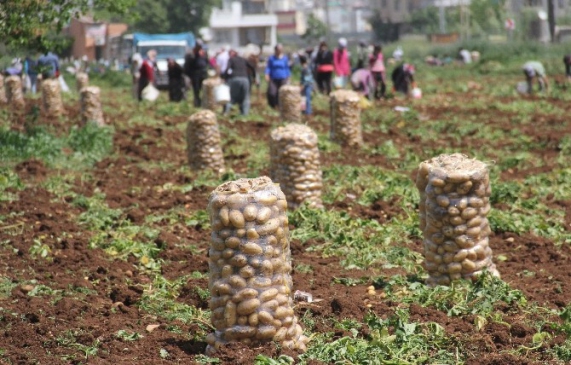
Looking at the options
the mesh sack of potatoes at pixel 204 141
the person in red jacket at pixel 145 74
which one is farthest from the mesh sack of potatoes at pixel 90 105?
the person in red jacket at pixel 145 74

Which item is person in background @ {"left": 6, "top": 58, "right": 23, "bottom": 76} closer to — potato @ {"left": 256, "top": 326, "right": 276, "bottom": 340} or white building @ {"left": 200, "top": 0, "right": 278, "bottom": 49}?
potato @ {"left": 256, "top": 326, "right": 276, "bottom": 340}

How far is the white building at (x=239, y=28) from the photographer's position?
103750 millimetres

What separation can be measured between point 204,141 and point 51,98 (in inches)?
381

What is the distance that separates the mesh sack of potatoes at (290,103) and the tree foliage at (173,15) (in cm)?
5826

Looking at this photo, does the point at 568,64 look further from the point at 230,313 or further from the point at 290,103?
the point at 230,313

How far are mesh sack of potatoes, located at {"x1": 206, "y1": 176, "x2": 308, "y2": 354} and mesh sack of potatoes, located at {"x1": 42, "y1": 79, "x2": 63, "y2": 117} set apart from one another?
17.5 meters

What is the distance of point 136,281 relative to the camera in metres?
9.48

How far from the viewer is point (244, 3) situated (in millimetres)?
126125

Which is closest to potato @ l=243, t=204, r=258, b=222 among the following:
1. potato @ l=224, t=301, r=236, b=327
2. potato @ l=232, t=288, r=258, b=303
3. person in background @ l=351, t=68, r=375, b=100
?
potato @ l=232, t=288, r=258, b=303

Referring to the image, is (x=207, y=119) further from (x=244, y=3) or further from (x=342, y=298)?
(x=244, y=3)

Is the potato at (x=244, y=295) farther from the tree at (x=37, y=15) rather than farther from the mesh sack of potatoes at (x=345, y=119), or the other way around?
the mesh sack of potatoes at (x=345, y=119)

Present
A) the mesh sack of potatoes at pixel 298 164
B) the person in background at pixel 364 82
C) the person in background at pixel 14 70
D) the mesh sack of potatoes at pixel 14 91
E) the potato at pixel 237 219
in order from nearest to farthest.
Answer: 1. the potato at pixel 237 219
2. the mesh sack of potatoes at pixel 298 164
3. the mesh sack of potatoes at pixel 14 91
4. the person in background at pixel 364 82
5. the person in background at pixel 14 70

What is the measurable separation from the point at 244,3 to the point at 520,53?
79.0 meters

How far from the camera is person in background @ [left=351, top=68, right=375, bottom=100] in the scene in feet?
93.0
